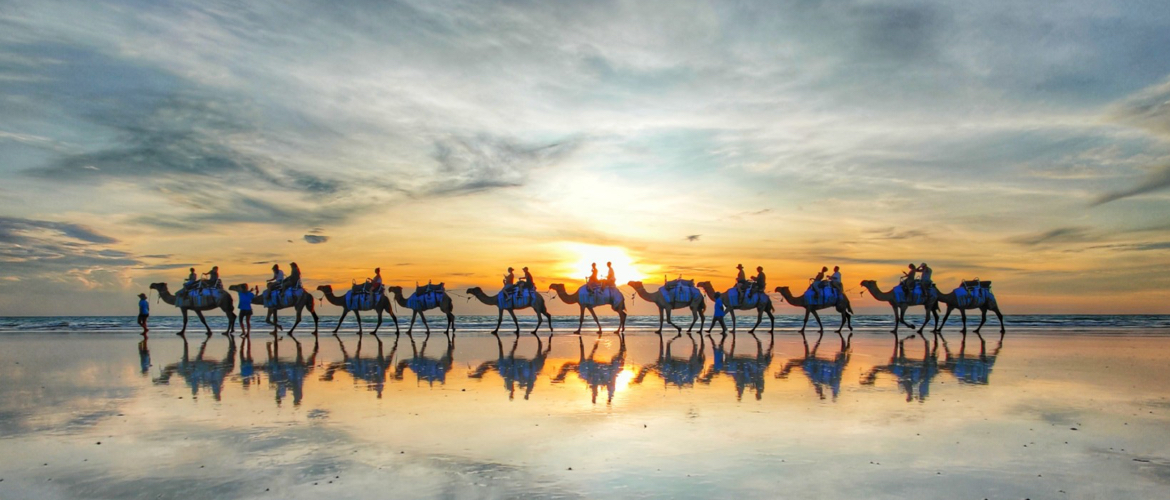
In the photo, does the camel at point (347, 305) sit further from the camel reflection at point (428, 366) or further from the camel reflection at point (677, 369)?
the camel reflection at point (677, 369)

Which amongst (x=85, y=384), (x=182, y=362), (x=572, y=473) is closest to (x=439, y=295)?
(x=182, y=362)

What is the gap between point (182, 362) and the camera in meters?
14.6

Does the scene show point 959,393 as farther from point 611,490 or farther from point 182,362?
point 182,362

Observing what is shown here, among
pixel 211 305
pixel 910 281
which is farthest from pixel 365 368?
pixel 910 281

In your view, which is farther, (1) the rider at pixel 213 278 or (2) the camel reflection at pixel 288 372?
(1) the rider at pixel 213 278

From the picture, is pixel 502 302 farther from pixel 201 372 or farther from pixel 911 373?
pixel 911 373

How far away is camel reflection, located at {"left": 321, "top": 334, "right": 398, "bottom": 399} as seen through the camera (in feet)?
36.0

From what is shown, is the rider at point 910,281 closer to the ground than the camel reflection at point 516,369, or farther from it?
farther from it

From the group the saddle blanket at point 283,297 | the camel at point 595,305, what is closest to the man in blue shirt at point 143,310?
the saddle blanket at point 283,297

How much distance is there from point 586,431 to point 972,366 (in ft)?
A: 33.3

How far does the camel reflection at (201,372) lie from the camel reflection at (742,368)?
25.6 feet

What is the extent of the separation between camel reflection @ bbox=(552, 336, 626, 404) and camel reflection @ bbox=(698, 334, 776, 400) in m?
1.64

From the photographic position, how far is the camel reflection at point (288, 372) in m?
9.75

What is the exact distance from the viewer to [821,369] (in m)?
12.7
